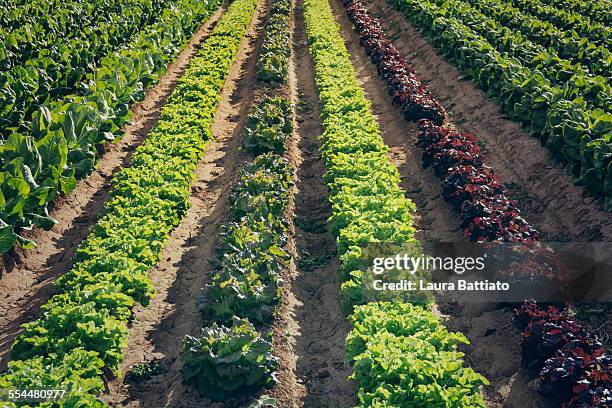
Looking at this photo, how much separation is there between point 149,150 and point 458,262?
673 cm

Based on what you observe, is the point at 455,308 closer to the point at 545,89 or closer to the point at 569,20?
the point at 545,89

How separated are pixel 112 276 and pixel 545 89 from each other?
9.93m

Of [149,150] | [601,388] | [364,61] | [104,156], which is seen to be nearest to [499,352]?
[601,388]

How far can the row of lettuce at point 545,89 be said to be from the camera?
11.6m

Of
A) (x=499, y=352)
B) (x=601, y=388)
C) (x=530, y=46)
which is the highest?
(x=530, y=46)

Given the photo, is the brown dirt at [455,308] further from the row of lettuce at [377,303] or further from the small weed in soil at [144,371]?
the small weed in soil at [144,371]

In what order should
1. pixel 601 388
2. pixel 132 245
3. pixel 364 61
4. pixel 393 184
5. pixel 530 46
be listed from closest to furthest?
pixel 601 388, pixel 132 245, pixel 393 184, pixel 530 46, pixel 364 61

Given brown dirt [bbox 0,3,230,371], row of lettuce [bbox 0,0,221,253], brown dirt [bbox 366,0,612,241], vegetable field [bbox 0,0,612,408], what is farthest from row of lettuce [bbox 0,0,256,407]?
brown dirt [bbox 366,0,612,241]

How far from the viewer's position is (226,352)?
7.75 m

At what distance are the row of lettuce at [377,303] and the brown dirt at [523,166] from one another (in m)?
2.54

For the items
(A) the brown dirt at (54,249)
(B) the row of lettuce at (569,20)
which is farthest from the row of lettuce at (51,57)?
(B) the row of lettuce at (569,20)

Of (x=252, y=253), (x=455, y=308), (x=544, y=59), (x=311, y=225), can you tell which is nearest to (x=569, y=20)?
(x=544, y=59)

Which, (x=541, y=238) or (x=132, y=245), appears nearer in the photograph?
(x=132, y=245)

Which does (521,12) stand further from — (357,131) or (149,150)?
(149,150)
